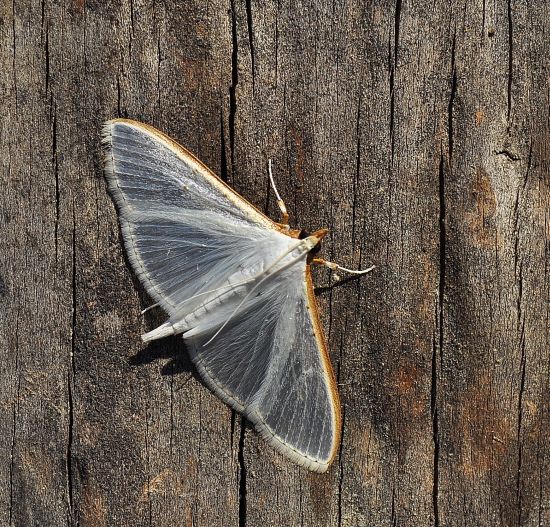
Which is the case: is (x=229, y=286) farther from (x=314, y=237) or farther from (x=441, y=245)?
(x=441, y=245)

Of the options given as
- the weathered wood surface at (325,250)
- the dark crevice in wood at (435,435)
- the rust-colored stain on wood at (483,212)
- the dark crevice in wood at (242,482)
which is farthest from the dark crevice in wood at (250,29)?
the dark crevice in wood at (242,482)

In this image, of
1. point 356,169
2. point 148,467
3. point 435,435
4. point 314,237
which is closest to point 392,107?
point 356,169

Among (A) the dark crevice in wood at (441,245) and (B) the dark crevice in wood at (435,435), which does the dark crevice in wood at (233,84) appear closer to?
(A) the dark crevice in wood at (441,245)

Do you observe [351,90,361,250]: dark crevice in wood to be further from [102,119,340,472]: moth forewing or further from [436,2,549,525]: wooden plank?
[436,2,549,525]: wooden plank

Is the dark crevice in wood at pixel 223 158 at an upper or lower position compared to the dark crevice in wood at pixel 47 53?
lower

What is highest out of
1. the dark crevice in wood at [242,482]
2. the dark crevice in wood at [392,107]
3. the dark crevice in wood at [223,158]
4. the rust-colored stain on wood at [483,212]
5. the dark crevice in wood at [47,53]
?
the dark crevice in wood at [47,53]

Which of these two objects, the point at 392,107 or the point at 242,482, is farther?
the point at 242,482
